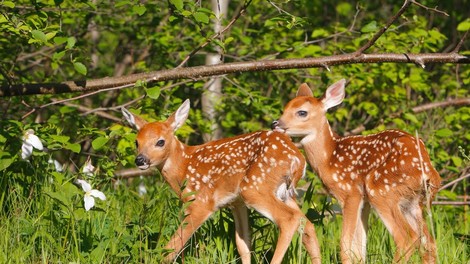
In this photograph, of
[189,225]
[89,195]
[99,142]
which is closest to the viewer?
[89,195]

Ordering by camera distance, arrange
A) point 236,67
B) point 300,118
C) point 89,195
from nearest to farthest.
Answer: point 89,195, point 236,67, point 300,118

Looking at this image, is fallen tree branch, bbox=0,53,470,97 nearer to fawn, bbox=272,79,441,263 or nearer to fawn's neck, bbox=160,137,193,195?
fawn, bbox=272,79,441,263

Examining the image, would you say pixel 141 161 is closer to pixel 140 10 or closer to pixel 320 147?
pixel 140 10

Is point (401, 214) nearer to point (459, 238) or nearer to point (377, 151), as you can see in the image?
point (377, 151)

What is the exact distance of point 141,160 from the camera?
6672mm

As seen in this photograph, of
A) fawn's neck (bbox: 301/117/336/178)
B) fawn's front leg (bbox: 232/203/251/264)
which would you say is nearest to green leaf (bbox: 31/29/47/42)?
fawn's front leg (bbox: 232/203/251/264)

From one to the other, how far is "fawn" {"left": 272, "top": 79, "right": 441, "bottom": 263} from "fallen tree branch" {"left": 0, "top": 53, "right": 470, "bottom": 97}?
355 mm

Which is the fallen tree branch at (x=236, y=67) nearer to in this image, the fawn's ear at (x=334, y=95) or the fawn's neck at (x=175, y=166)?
the fawn's ear at (x=334, y=95)

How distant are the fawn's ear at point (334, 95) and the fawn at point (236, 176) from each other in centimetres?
95

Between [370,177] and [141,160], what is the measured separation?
1626 mm

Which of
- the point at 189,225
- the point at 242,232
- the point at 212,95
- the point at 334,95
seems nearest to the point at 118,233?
the point at 189,225

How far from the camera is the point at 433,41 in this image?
9570mm

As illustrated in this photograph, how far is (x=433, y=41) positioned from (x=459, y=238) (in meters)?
2.94

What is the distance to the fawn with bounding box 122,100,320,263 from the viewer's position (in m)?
6.22
